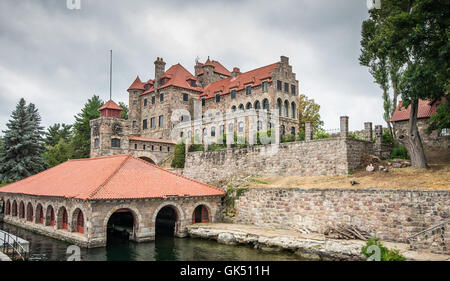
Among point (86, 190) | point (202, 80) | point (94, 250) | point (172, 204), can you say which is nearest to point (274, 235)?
point (172, 204)

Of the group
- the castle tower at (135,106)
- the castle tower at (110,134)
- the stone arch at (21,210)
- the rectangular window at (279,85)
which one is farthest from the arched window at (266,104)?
the stone arch at (21,210)

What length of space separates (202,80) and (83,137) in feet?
62.7

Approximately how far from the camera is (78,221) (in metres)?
22.5

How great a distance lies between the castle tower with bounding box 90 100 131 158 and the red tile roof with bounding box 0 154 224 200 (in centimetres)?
1013

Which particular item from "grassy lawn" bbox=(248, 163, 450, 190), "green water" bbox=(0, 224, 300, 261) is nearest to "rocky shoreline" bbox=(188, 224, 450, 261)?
"green water" bbox=(0, 224, 300, 261)

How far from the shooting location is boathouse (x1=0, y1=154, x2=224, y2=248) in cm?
2055

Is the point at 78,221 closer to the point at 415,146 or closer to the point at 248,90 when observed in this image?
the point at 415,146

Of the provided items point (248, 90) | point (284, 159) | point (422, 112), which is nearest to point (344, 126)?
point (284, 159)

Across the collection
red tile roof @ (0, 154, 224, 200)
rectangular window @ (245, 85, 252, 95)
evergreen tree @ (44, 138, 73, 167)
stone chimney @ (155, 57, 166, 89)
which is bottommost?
red tile roof @ (0, 154, 224, 200)

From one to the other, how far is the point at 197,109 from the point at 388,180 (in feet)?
102

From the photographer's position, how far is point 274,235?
19.7 meters

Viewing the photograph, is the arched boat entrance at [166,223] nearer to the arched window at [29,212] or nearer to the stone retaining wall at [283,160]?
the stone retaining wall at [283,160]

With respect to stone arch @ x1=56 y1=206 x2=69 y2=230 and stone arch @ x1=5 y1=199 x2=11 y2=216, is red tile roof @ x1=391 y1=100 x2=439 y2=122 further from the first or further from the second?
stone arch @ x1=5 y1=199 x2=11 y2=216
